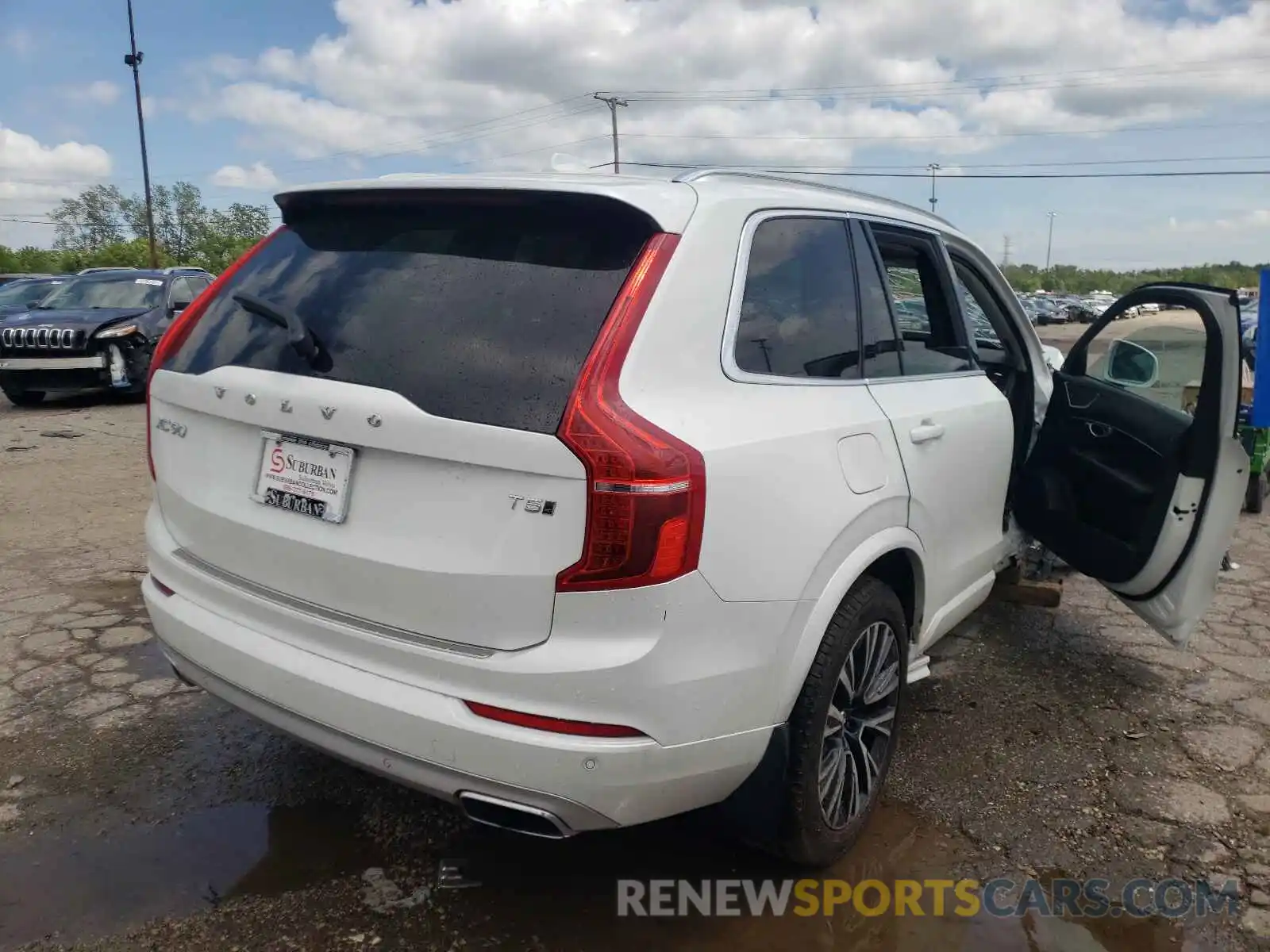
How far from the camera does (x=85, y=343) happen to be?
1108 centimetres

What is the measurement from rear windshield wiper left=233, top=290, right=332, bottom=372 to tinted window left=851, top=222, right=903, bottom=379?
4.95ft

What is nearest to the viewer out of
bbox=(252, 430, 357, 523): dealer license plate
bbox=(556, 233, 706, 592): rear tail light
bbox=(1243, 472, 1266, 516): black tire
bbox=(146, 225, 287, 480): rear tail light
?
bbox=(556, 233, 706, 592): rear tail light

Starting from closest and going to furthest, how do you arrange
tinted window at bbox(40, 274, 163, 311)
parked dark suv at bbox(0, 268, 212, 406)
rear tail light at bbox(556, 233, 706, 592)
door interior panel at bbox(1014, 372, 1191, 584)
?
rear tail light at bbox(556, 233, 706, 592), door interior panel at bbox(1014, 372, 1191, 584), parked dark suv at bbox(0, 268, 212, 406), tinted window at bbox(40, 274, 163, 311)

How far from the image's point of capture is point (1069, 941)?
2490 millimetres

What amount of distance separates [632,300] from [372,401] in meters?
0.60

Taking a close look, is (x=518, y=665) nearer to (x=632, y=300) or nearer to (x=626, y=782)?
(x=626, y=782)

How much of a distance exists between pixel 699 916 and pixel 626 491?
1287 mm

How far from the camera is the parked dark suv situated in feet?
36.3

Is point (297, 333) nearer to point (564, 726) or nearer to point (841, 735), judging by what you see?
point (564, 726)

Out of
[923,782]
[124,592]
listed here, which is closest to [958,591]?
[923,782]

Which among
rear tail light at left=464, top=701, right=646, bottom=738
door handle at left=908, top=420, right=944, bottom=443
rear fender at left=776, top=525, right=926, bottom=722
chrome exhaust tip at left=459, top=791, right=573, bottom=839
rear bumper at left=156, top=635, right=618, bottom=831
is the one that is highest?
door handle at left=908, top=420, right=944, bottom=443

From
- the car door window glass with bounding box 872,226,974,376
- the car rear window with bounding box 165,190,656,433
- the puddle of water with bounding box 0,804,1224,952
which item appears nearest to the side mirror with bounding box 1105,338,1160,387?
the car door window glass with bounding box 872,226,974,376

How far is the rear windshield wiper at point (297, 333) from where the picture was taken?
90.0 inches

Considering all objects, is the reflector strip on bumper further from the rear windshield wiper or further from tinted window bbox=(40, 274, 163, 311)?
the rear windshield wiper
